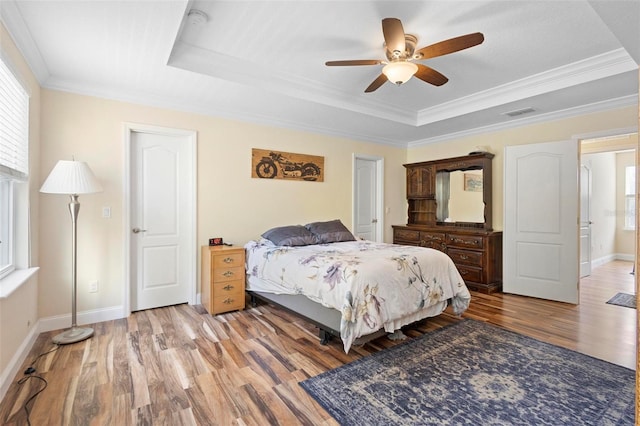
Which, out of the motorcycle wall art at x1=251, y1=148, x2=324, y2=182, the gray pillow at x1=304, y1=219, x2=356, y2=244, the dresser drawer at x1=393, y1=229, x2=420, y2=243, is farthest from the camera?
the dresser drawer at x1=393, y1=229, x2=420, y2=243

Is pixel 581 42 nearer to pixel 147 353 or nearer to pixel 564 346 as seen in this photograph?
→ pixel 564 346

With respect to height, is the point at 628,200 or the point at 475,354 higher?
the point at 628,200


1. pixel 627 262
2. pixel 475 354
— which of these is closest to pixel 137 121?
pixel 475 354

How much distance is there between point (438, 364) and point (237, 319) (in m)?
2.01

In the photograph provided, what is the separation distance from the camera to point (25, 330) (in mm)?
2422

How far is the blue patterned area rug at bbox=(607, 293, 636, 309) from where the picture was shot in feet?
12.2

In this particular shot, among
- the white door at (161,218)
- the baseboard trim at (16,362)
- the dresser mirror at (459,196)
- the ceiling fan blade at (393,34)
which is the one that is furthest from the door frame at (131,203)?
the dresser mirror at (459,196)

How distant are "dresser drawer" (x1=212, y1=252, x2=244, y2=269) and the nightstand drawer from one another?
0.13 feet

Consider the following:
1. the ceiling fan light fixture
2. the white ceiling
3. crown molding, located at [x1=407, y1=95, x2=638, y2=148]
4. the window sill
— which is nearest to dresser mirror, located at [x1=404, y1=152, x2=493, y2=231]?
crown molding, located at [x1=407, y1=95, x2=638, y2=148]

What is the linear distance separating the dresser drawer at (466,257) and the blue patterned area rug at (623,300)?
153cm

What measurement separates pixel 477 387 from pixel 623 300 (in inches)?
134

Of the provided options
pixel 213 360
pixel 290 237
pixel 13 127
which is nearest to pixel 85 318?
pixel 213 360

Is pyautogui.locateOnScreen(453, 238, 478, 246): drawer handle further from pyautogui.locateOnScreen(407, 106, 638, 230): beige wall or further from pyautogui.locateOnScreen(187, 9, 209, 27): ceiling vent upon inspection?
pyautogui.locateOnScreen(187, 9, 209, 27): ceiling vent

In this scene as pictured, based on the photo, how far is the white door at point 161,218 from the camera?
345 centimetres
